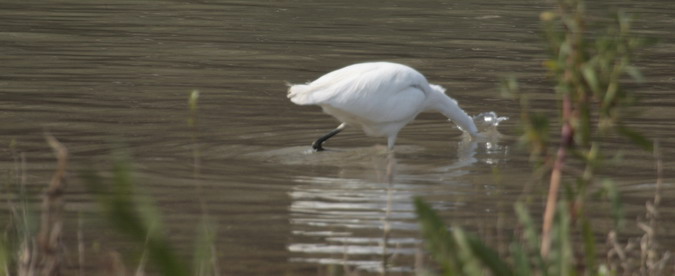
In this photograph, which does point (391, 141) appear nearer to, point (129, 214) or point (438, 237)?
point (438, 237)

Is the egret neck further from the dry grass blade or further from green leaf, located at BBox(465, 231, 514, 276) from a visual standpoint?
green leaf, located at BBox(465, 231, 514, 276)

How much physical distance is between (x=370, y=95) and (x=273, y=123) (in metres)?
1.85

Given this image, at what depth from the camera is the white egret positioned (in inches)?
321

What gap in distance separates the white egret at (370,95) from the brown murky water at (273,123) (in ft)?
1.13

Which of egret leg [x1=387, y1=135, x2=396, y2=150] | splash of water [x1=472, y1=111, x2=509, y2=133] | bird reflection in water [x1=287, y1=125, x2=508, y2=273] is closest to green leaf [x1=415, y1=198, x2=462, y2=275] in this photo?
bird reflection in water [x1=287, y1=125, x2=508, y2=273]

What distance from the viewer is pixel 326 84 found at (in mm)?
8203

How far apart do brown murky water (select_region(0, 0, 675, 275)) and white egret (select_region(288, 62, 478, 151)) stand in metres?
0.34

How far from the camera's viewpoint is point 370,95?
27.0 feet

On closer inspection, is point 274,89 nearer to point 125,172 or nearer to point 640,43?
point 640,43

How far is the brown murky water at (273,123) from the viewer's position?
618 centimetres

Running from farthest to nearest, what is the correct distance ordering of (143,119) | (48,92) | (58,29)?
(58,29) < (48,92) < (143,119)

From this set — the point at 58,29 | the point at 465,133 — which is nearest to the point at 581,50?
the point at 465,133

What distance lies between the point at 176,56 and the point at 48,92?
9.71 ft

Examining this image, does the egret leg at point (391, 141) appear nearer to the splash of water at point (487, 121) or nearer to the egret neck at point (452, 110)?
the egret neck at point (452, 110)
